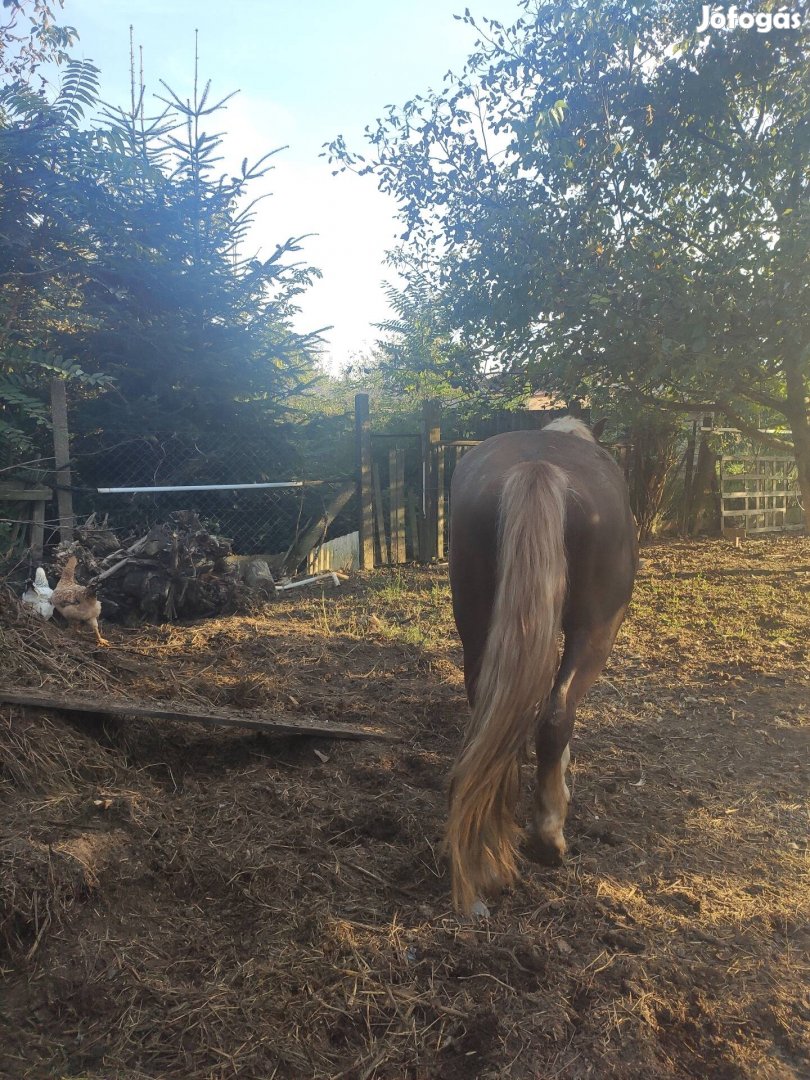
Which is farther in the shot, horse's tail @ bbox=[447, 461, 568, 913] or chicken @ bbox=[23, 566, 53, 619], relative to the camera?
chicken @ bbox=[23, 566, 53, 619]

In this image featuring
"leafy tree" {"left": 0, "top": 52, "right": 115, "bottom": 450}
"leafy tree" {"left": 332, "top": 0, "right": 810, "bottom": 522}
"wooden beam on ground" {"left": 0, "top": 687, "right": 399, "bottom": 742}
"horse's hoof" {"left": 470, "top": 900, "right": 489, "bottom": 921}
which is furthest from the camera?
"leafy tree" {"left": 0, "top": 52, "right": 115, "bottom": 450}

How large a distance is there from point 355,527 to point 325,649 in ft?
12.2

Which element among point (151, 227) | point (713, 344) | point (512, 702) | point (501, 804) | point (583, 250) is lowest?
point (501, 804)

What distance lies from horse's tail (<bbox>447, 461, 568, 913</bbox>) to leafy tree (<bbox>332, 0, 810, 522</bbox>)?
9.66ft

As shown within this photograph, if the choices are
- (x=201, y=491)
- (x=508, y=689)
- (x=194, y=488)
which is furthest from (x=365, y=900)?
(x=201, y=491)

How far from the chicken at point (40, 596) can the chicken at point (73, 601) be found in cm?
5

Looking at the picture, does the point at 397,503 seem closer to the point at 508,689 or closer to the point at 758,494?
the point at 508,689

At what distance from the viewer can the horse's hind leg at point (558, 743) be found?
8.24 feet

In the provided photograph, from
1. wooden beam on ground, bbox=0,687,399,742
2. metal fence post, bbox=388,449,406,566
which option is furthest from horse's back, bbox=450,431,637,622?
metal fence post, bbox=388,449,406,566

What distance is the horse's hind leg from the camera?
2512 millimetres

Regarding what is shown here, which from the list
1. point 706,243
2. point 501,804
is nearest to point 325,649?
point 501,804

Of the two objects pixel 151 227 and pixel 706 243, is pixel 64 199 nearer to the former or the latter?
pixel 151 227

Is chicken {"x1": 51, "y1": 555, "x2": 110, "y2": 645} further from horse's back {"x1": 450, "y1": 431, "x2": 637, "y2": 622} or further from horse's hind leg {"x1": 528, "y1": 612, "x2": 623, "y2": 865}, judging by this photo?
horse's hind leg {"x1": 528, "y1": 612, "x2": 623, "y2": 865}

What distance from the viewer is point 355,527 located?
897 centimetres
